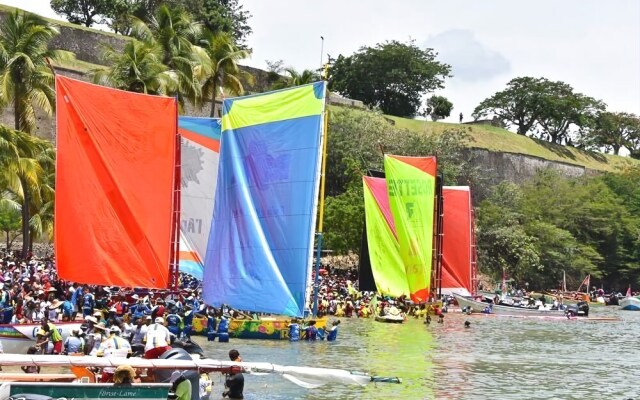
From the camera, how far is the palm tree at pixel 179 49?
57.4 m

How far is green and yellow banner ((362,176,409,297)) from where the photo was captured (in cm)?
5225

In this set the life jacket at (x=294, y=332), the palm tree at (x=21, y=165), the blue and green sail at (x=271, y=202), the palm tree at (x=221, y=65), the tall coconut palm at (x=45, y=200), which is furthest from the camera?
the palm tree at (x=221, y=65)

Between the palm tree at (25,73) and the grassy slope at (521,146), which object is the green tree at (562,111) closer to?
the grassy slope at (521,146)

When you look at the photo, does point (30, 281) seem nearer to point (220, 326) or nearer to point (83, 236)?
point (220, 326)

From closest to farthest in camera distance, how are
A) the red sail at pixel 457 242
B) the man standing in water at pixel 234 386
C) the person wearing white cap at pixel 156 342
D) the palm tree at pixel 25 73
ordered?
the person wearing white cap at pixel 156 342 → the man standing in water at pixel 234 386 → the palm tree at pixel 25 73 → the red sail at pixel 457 242

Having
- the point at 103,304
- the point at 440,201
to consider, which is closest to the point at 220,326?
the point at 103,304

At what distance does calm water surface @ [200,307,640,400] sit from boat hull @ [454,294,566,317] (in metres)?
9.39

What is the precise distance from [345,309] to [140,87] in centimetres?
1708

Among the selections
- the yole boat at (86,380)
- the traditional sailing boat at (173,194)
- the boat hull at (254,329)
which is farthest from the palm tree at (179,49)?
the yole boat at (86,380)

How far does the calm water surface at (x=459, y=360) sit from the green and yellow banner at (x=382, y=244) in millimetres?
2266

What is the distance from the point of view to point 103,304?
3369 cm

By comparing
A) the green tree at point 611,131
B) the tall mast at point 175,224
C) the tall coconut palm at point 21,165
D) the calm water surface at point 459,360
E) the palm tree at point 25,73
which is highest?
the green tree at point 611,131

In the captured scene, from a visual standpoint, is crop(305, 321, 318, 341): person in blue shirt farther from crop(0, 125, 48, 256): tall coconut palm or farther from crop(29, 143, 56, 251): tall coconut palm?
crop(29, 143, 56, 251): tall coconut palm

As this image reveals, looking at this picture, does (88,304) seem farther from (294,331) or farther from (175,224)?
(294,331)
